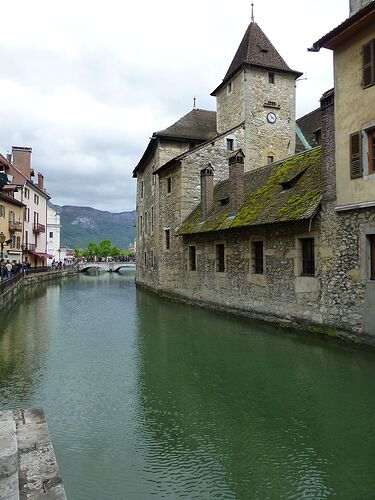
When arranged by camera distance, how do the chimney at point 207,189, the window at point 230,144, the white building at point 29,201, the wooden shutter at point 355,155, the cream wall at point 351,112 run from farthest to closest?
the white building at point 29,201 < the window at point 230,144 < the chimney at point 207,189 < the wooden shutter at point 355,155 < the cream wall at point 351,112

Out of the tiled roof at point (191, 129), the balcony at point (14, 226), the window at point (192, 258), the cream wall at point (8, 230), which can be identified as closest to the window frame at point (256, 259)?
the window at point (192, 258)

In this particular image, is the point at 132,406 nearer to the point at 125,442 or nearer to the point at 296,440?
the point at 125,442

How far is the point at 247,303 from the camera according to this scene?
51.5ft

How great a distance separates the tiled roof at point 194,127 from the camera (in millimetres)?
25777

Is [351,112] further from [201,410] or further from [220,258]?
[220,258]

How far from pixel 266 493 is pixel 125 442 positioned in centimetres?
200

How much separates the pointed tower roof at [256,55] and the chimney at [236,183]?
8.32 m

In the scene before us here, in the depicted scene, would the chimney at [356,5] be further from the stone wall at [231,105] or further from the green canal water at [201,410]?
the stone wall at [231,105]

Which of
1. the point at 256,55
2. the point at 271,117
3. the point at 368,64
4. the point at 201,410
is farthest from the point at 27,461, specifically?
the point at 256,55

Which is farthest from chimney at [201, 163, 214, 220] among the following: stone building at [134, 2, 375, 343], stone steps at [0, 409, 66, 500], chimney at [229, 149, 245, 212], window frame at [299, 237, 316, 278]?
stone steps at [0, 409, 66, 500]

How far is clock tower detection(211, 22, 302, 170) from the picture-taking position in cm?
2369

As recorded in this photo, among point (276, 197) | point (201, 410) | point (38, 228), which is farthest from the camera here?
point (38, 228)

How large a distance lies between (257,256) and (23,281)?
22.1 m

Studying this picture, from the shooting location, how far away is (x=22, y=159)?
42938mm
